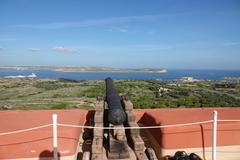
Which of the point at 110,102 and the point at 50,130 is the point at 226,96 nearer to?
the point at 110,102

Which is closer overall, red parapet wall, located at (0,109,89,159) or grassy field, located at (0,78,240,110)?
red parapet wall, located at (0,109,89,159)

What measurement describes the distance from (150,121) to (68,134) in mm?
1923

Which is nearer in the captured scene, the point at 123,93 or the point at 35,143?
the point at 35,143

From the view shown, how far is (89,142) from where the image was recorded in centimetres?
566

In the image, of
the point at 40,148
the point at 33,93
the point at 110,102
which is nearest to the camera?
the point at 40,148

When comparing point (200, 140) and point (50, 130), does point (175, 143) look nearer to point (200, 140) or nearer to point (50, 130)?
point (200, 140)

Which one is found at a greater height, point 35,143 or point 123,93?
point 123,93

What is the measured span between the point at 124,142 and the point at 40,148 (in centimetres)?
119

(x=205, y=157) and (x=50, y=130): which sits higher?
(x=50, y=130)

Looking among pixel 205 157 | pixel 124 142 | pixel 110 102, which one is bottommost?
pixel 205 157

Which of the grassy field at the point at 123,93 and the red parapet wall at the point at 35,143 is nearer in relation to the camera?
the red parapet wall at the point at 35,143

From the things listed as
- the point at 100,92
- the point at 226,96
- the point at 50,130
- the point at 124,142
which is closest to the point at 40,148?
the point at 50,130

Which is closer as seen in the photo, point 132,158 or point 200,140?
point 132,158

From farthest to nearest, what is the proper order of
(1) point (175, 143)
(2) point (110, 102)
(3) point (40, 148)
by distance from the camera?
1. (2) point (110, 102)
2. (1) point (175, 143)
3. (3) point (40, 148)
